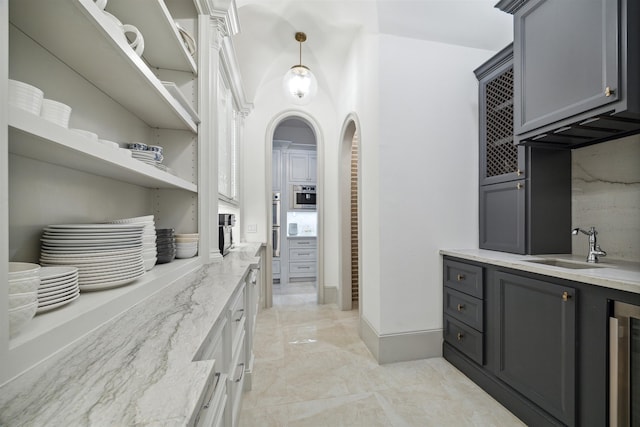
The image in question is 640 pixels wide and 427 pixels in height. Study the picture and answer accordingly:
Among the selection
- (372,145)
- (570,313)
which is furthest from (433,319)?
(372,145)

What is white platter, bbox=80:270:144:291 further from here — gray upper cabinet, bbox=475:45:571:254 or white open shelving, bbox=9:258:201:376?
gray upper cabinet, bbox=475:45:571:254

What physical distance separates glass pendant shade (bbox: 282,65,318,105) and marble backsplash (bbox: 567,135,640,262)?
2.26 metres

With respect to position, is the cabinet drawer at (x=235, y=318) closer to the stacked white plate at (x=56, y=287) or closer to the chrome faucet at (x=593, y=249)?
the stacked white plate at (x=56, y=287)

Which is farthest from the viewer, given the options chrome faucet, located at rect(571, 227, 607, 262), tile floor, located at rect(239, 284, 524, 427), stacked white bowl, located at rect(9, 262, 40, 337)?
chrome faucet, located at rect(571, 227, 607, 262)

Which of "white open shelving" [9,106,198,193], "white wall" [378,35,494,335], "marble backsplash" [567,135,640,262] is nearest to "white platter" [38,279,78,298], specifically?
"white open shelving" [9,106,198,193]

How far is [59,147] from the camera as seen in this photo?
0.69 metres

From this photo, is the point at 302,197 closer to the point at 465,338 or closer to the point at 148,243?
the point at 465,338

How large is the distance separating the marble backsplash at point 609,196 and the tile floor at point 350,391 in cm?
130

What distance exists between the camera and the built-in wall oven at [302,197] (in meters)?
4.91

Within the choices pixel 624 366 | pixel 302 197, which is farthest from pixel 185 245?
pixel 302 197

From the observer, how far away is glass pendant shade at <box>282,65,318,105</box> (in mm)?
2568

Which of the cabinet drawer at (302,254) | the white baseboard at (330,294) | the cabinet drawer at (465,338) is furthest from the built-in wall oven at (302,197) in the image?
the cabinet drawer at (465,338)

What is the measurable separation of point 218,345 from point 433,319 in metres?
1.91

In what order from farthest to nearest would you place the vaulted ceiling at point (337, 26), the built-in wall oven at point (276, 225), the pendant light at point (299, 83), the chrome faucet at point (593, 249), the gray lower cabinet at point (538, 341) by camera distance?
the built-in wall oven at point (276, 225), the pendant light at point (299, 83), the vaulted ceiling at point (337, 26), the chrome faucet at point (593, 249), the gray lower cabinet at point (538, 341)
